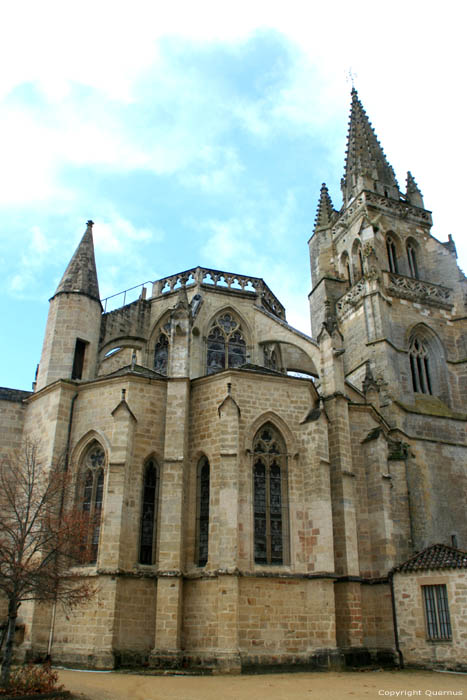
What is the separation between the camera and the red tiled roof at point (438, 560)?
48.8 ft

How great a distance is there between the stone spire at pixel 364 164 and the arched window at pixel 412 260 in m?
3.34

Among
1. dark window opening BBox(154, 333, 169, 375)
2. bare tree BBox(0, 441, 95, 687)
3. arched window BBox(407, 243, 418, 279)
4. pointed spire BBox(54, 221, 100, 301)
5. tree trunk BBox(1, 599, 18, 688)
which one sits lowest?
tree trunk BBox(1, 599, 18, 688)

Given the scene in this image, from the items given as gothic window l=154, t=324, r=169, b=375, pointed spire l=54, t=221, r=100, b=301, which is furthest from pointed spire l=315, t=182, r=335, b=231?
pointed spire l=54, t=221, r=100, b=301

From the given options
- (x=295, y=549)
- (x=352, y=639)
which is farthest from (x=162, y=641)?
(x=352, y=639)

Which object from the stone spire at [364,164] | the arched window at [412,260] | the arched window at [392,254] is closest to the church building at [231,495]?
Answer: the arched window at [392,254]

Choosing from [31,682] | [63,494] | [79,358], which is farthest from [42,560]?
[79,358]

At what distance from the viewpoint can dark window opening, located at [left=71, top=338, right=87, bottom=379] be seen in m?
19.5

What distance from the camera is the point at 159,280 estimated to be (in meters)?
23.8

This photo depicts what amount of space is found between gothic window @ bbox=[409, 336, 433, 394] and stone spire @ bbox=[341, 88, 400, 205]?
9.43m

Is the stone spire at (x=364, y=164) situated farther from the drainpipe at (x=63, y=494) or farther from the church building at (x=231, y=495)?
the drainpipe at (x=63, y=494)

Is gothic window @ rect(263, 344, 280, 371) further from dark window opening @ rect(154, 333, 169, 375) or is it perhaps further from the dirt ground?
the dirt ground

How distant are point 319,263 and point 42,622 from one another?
23.1 metres

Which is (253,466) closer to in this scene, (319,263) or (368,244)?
(368,244)

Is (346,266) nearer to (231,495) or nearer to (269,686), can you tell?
(231,495)
